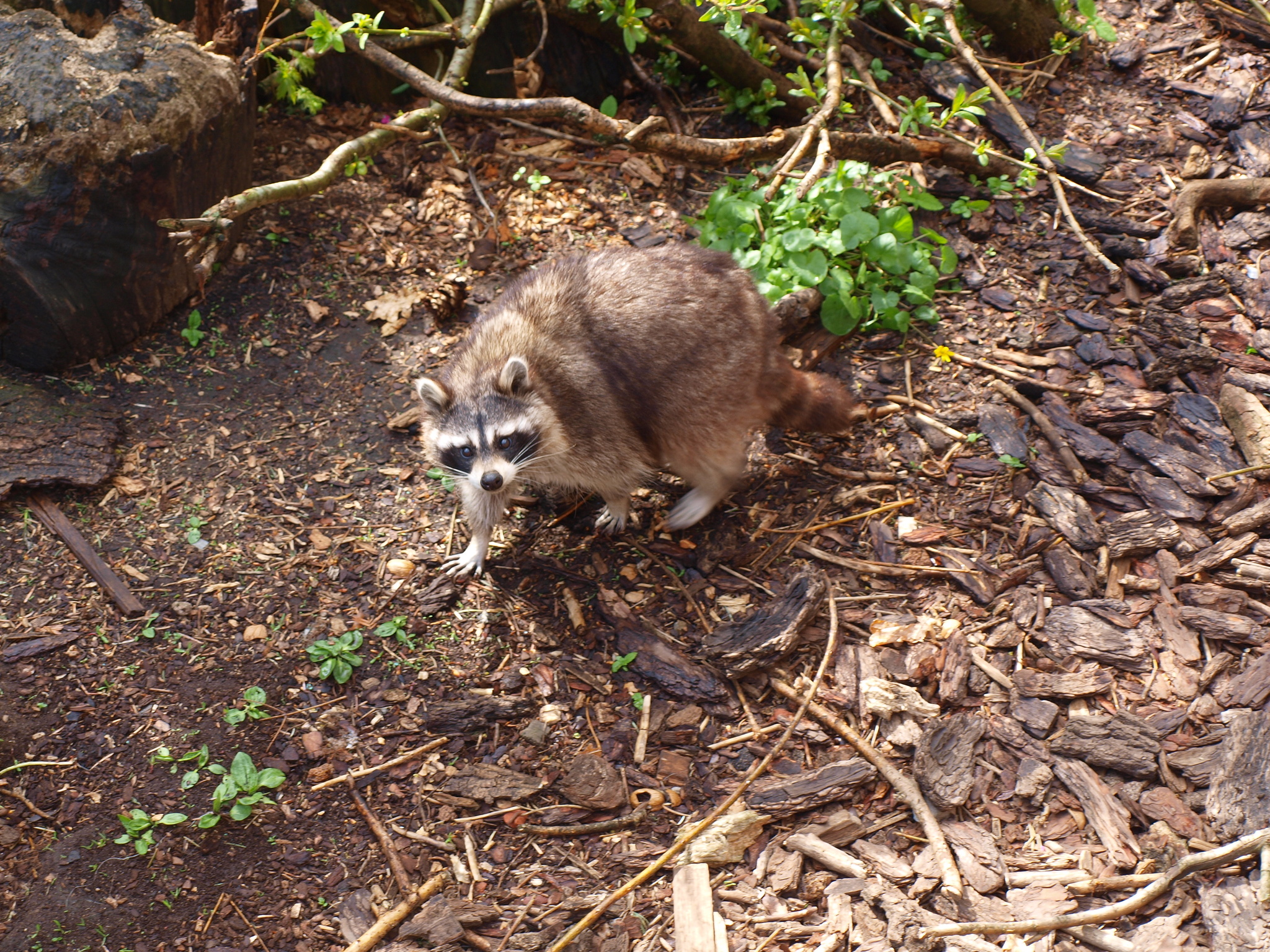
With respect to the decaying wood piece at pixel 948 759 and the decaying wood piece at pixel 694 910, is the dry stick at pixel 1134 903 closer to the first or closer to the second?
the decaying wood piece at pixel 948 759

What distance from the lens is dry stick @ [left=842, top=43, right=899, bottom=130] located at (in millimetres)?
6062

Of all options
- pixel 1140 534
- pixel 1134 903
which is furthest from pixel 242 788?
pixel 1140 534

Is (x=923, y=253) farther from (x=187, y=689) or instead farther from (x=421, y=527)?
(x=187, y=689)

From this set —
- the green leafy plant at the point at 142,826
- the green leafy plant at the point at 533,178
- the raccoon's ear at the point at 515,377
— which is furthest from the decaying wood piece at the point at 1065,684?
the green leafy plant at the point at 533,178

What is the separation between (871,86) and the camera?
6066 millimetres

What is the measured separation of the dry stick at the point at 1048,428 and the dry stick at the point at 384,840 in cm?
368

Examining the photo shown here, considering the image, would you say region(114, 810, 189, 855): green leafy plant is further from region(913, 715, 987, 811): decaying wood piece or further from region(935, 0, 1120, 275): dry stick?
region(935, 0, 1120, 275): dry stick

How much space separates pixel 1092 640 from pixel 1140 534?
64 cm

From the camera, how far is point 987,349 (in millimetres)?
5234

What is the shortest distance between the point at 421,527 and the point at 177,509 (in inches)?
47.7

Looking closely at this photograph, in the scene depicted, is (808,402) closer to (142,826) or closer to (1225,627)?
(1225,627)

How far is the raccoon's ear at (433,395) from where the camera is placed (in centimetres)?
439

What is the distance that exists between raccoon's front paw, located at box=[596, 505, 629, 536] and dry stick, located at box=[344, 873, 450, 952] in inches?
75.9

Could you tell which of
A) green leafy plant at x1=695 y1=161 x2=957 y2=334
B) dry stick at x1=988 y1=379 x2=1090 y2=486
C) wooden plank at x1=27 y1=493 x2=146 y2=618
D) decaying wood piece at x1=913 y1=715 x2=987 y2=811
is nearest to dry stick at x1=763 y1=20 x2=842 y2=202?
green leafy plant at x1=695 y1=161 x2=957 y2=334
